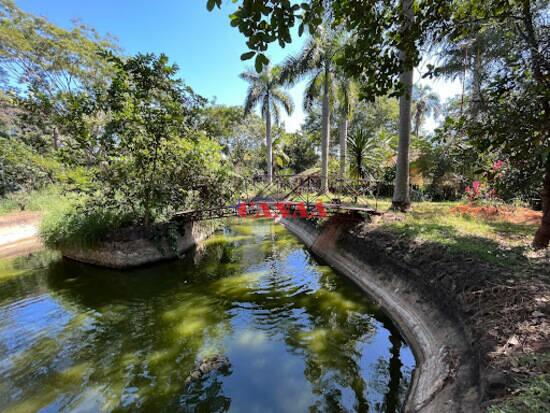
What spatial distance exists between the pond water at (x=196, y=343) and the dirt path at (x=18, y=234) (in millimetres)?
4661

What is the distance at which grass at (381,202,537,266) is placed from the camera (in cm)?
559

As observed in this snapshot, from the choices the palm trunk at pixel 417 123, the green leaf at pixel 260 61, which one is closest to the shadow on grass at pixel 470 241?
the green leaf at pixel 260 61

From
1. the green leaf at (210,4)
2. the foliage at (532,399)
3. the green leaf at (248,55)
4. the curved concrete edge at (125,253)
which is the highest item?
the green leaf at (210,4)

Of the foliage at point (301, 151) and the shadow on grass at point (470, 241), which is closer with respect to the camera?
the shadow on grass at point (470, 241)

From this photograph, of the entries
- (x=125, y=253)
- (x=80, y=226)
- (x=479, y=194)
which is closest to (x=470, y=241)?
(x=479, y=194)

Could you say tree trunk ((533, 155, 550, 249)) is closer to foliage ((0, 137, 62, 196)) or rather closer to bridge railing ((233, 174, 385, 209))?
bridge railing ((233, 174, 385, 209))

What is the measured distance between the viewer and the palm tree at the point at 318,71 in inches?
611

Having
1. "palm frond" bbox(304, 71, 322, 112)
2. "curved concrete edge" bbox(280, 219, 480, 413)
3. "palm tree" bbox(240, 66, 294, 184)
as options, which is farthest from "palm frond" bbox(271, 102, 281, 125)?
"curved concrete edge" bbox(280, 219, 480, 413)

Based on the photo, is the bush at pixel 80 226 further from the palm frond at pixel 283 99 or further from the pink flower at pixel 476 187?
the palm frond at pixel 283 99

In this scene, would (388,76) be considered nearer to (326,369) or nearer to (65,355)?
(326,369)

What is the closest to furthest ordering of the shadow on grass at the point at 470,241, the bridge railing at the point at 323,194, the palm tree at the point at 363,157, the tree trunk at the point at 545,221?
the tree trunk at the point at 545,221 → the shadow on grass at the point at 470,241 → the bridge railing at the point at 323,194 → the palm tree at the point at 363,157

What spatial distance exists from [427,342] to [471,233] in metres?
3.74

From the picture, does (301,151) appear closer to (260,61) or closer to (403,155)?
(403,155)

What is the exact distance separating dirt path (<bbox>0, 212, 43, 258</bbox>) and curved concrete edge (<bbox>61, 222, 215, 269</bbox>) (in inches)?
153
